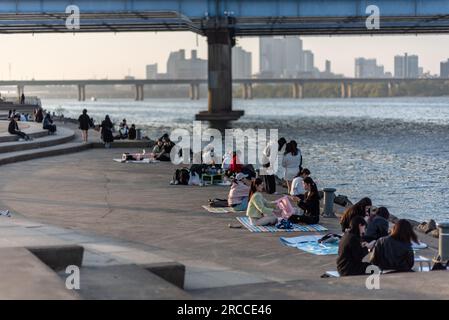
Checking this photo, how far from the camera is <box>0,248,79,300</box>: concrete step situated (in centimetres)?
746

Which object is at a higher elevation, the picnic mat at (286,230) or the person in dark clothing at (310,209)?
the person in dark clothing at (310,209)

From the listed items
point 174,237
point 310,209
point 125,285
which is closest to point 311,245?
point 310,209

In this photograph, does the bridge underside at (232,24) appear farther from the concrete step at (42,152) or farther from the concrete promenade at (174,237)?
the concrete promenade at (174,237)

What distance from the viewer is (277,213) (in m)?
16.5

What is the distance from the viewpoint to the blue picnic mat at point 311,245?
Answer: 42.8 ft

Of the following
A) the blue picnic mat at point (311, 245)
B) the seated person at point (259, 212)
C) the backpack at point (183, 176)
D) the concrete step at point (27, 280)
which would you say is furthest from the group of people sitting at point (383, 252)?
the backpack at point (183, 176)

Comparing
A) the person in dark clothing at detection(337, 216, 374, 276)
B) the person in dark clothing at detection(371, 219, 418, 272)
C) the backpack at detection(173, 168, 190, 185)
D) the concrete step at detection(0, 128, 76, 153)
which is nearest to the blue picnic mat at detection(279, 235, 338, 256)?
the person in dark clothing at detection(337, 216, 374, 276)

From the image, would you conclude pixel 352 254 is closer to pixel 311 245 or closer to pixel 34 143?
pixel 311 245

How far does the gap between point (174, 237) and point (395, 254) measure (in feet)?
17.1

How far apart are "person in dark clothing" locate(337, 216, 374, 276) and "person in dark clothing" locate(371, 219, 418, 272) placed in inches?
7.8

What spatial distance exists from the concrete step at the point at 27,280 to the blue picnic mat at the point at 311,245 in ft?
18.0

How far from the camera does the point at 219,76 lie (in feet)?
286
